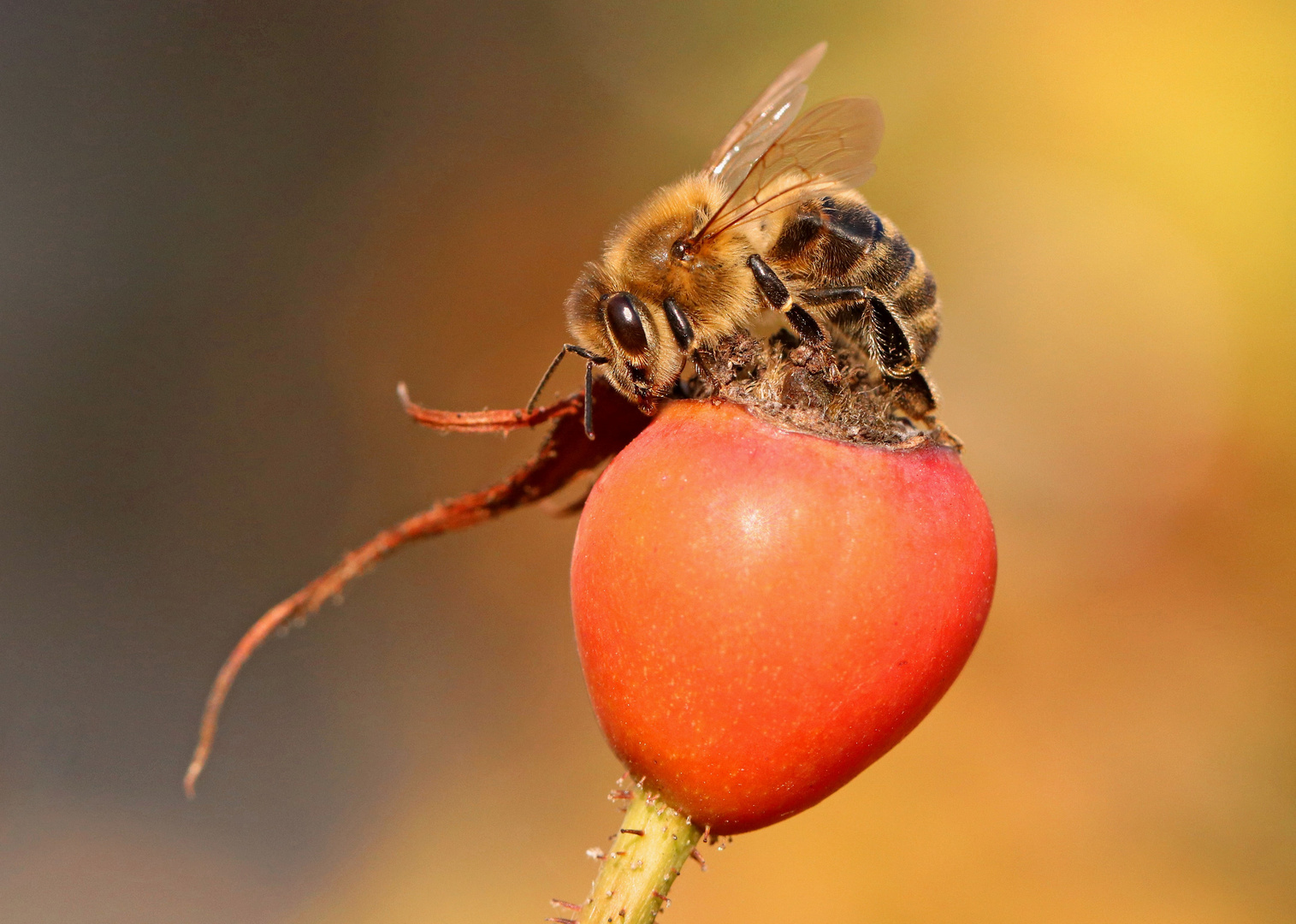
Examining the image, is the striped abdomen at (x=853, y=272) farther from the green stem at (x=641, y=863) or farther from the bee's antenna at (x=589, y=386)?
the green stem at (x=641, y=863)

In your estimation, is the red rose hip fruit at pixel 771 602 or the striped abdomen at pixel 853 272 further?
the striped abdomen at pixel 853 272

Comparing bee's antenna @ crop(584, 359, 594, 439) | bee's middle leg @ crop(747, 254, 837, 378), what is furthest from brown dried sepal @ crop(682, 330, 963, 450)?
bee's antenna @ crop(584, 359, 594, 439)

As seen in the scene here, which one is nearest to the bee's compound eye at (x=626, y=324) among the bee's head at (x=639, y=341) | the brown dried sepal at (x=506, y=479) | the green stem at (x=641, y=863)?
the bee's head at (x=639, y=341)

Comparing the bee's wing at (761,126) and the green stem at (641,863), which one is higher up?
the bee's wing at (761,126)

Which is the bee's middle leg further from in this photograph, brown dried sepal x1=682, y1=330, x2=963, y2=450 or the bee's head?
the bee's head

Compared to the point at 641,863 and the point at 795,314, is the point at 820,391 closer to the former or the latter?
the point at 795,314

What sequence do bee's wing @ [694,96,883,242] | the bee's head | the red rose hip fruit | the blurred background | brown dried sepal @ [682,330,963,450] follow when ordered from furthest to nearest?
the blurred background, bee's wing @ [694,96,883,242], the bee's head, brown dried sepal @ [682,330,963,450], the red rose hip fruit
